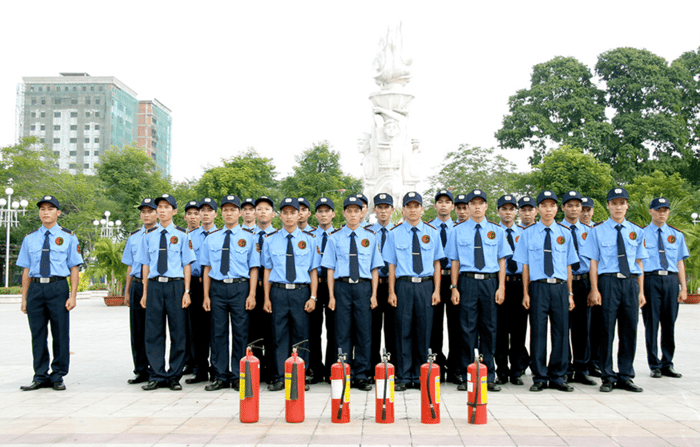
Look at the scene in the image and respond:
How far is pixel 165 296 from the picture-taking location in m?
7.93

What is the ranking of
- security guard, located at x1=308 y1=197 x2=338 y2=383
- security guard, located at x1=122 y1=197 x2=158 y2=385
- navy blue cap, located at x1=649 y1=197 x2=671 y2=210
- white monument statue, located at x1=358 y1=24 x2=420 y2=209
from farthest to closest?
white monument statue, located at x1=358 y1=24 x2=420 y2=209
navy blue cap, located at x1=649 y1=197 x2=671 y2=210
security guard, located at x1=308 y1=197 x2=338 y2=383
security guard, located at x1=122 y1=197 x2=158 y2=385

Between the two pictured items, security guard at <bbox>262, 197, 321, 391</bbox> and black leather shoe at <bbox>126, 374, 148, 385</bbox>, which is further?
black leather shoe at <bbox>126, 374, 148, 385</bbox>

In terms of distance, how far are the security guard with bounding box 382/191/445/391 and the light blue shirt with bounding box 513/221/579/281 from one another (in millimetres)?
1048

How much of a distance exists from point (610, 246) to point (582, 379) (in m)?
1.81

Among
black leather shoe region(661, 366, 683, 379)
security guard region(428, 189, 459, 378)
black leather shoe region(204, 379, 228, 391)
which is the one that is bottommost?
black leather shoe region(661, 366, 683, 379)

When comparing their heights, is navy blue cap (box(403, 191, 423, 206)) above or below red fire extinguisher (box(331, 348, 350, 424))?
above

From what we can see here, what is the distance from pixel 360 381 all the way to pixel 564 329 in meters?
2.60

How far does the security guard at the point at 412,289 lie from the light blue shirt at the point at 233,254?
1.72m

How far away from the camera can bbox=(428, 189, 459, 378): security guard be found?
26.4 ft

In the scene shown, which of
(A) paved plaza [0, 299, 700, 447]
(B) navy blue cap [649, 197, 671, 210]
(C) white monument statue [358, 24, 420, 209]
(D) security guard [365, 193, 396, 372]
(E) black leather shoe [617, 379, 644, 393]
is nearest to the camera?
(A) paved plaza [0, 299, 700, 447]

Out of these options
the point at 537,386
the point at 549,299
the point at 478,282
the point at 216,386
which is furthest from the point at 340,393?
the point at 549,299

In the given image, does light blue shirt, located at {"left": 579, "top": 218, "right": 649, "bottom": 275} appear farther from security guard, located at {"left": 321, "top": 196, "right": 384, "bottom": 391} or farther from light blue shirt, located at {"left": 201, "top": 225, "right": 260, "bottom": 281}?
light blue shirt, located at {"left": 201, "top": 225, "right": 260, "bottom": 281}

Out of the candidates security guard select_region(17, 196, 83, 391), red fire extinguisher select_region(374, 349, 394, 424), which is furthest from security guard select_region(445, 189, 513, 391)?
security guard select_region(17, 196, 83, 391)

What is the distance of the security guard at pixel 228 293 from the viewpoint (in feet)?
25.7
